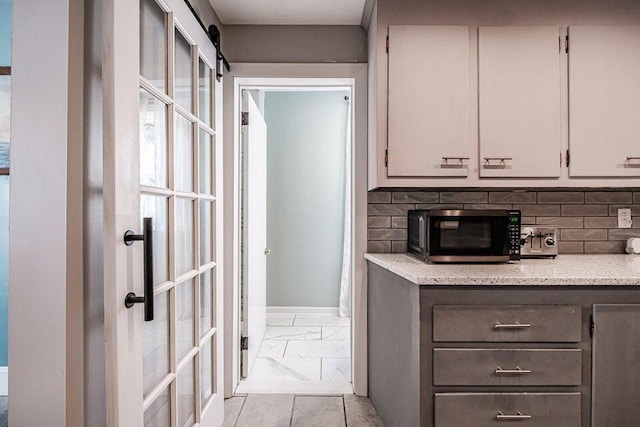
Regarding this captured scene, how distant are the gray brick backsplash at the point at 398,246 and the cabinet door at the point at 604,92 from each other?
0.99 m

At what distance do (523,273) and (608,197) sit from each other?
124cm

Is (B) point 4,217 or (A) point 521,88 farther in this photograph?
(B) point 4,217

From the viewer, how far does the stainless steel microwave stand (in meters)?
1.75

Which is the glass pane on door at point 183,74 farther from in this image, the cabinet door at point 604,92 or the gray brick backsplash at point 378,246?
the cabinet door at point 604,92

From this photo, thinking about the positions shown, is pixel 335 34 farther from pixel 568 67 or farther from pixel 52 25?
pixel 52 25

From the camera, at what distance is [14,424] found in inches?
37.1

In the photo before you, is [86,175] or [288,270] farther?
[288,270]

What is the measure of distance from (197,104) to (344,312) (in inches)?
118

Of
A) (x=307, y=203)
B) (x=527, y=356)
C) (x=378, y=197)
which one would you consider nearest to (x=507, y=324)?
(x=527, y=356)

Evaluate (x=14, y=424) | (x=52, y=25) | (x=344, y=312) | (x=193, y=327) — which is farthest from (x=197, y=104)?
(x=344, y=312)

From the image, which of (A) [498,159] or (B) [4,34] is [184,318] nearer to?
(A) [498,159]

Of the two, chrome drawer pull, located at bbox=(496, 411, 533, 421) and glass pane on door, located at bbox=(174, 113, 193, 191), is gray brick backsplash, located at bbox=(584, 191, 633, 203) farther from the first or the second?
glass pane on door, located at bbox=(174, 113, 193, 191)

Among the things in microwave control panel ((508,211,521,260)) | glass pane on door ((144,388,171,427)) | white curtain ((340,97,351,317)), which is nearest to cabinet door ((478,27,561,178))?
microwave control panel ((508,211,521,260))

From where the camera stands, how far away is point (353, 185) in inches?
91.7
